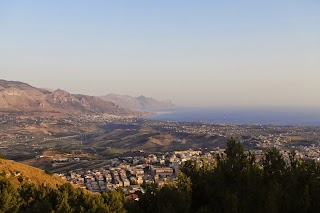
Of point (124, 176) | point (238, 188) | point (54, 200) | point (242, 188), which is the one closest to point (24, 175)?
point (54, 200)

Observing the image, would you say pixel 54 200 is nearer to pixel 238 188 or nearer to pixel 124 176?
pixel 238 188

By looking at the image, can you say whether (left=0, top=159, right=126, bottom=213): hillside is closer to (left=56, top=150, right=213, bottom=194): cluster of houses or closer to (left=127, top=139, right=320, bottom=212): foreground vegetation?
(left=127, top=139, right=320, bottom=212): foreground vegetation

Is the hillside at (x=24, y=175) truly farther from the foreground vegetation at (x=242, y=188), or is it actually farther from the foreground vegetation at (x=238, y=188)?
the foreground vegetation at (x=242, y=188)

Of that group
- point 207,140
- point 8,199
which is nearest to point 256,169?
point 8,199

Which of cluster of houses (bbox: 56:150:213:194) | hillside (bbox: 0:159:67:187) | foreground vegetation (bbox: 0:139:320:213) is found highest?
foreground vegetation (bbox: 0:139:320:213)

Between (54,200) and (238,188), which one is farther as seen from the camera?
(54,200)

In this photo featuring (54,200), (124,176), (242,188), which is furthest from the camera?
(124,176)

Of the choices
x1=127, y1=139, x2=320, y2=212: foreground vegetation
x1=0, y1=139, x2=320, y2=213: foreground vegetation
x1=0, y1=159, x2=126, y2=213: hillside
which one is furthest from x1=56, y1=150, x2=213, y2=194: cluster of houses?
x1=127, y1=139, x2=320, y2=212: foreground vegetation

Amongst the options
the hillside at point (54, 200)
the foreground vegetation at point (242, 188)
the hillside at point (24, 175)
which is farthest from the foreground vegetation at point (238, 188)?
the hillside at point (24, 175)

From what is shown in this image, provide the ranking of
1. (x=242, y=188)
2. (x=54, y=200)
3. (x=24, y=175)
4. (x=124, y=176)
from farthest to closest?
(x=124, y=176), (x=24, y=175), (x=54, y=200), (x=242, y=188)

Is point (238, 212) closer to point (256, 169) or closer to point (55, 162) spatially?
point (256, 169)
